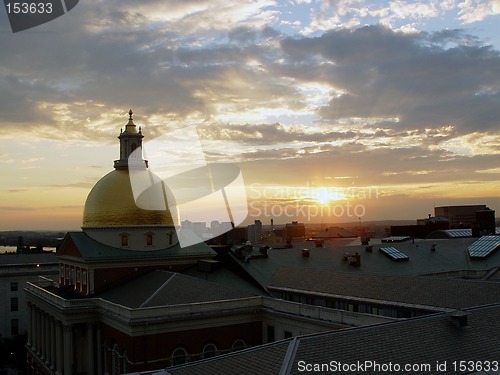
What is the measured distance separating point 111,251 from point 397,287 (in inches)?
883

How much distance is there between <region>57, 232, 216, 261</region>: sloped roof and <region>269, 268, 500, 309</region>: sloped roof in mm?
8668

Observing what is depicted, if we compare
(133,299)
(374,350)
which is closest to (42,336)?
(133,299)

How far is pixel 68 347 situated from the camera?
4022 centimetres

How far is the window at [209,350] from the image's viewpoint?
114ft

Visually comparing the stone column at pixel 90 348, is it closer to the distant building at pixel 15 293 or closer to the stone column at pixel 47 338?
the stone column at pixel 47 338

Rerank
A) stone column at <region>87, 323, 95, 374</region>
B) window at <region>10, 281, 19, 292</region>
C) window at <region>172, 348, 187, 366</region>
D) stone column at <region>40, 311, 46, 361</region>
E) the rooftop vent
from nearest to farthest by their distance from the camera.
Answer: window at <region>172, 348, 187, 366</region>, stone column at <region>87, 323, 95, 374</region>, the rooftop vent, stone column at <region>40, 311, 46, 361</region>, window at <region>10, 281, 19, 292</region>

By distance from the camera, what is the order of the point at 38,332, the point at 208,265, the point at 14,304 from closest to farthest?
the point at 208,265, the point at 38,332, the point at 14,304

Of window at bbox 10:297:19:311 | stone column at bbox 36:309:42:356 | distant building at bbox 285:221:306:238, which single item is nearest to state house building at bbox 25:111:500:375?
stone column at bbox 36:309:42:356

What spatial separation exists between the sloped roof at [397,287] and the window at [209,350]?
7126 millimetres

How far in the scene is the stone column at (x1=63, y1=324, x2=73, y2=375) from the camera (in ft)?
132

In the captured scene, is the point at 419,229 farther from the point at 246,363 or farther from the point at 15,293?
the point at 246,363

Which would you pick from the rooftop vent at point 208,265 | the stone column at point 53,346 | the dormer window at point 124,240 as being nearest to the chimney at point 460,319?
the rooftop vent at point 208,265

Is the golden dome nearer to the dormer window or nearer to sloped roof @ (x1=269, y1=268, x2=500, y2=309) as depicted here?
the dormer window

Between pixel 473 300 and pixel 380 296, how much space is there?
5628 mm
